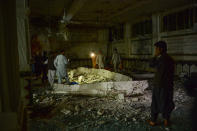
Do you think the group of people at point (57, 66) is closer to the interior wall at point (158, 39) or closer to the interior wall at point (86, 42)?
the interior wall at point (158, 39)

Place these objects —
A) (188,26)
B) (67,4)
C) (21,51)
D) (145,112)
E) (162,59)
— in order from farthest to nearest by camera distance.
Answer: (67,4), (188,26), (145,112), (21,51), (162,59)

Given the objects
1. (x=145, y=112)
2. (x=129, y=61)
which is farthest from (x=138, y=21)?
(x=145, y=112)

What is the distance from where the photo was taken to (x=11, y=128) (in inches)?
94.2

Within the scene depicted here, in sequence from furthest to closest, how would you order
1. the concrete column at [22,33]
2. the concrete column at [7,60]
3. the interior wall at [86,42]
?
the interior wall at [86,42]
the concrete column at [22,33]
the concrete column at [7,60]

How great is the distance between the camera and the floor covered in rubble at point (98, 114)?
4121mm

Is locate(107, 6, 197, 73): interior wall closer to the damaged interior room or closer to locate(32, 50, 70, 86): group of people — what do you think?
the damaged interior room

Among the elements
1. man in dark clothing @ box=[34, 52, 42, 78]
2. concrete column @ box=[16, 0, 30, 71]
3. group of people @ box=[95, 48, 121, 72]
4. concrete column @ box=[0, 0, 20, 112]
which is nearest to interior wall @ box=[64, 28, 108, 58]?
group of people @ box=[95, 48, 121, 72]

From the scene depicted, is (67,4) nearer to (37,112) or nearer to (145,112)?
(37,112)

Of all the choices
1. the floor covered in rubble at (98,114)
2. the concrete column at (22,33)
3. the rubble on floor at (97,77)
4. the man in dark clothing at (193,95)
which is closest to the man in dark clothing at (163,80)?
the floor covered in rubble at (98,114)

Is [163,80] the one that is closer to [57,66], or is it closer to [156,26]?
[57,66]

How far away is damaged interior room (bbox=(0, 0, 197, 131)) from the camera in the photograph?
8.75 feet

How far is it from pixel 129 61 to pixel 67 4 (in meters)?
7.70

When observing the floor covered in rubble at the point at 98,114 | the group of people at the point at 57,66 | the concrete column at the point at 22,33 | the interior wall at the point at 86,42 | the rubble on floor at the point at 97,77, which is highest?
the interior wall at the point at 86,42

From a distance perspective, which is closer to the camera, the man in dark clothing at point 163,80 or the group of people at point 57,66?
the man in dark clothing at point 163,80
